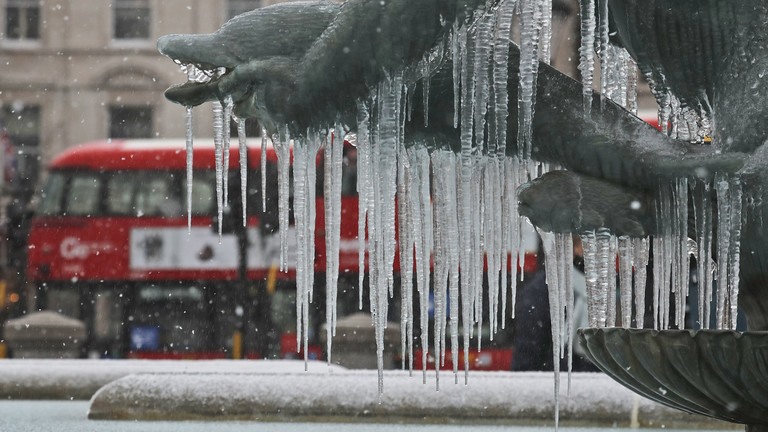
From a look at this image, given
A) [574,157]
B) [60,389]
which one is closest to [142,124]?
[60,389]

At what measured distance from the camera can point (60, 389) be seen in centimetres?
716

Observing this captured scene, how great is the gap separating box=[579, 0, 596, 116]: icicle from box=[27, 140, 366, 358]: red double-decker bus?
15889 mm

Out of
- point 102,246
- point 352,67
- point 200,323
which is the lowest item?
point 200,323

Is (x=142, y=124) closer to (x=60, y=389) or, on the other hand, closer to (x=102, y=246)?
(x=102, y=246)

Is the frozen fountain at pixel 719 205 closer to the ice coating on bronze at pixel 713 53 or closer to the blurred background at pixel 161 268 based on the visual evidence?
the ice coating on bronze at pixel 713 53

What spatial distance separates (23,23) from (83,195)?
1745 cm

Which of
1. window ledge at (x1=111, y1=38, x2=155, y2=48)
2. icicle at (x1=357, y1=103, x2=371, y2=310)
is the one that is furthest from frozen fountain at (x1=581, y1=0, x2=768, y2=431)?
window ledge at (x1=111, y1=38, x2=155, y2=48)

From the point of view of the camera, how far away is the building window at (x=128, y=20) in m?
35.3

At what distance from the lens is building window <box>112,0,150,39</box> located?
116 ft

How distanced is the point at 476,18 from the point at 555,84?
35 centimetres

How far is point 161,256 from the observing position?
1930 centimetres

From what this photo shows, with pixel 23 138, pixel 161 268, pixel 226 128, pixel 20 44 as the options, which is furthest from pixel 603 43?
pixel 20 44

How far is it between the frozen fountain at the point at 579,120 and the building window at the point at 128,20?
3304 centimetres

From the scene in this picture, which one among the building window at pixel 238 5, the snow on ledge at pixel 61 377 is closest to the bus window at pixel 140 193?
the snow on ledge at pixel 61 377
